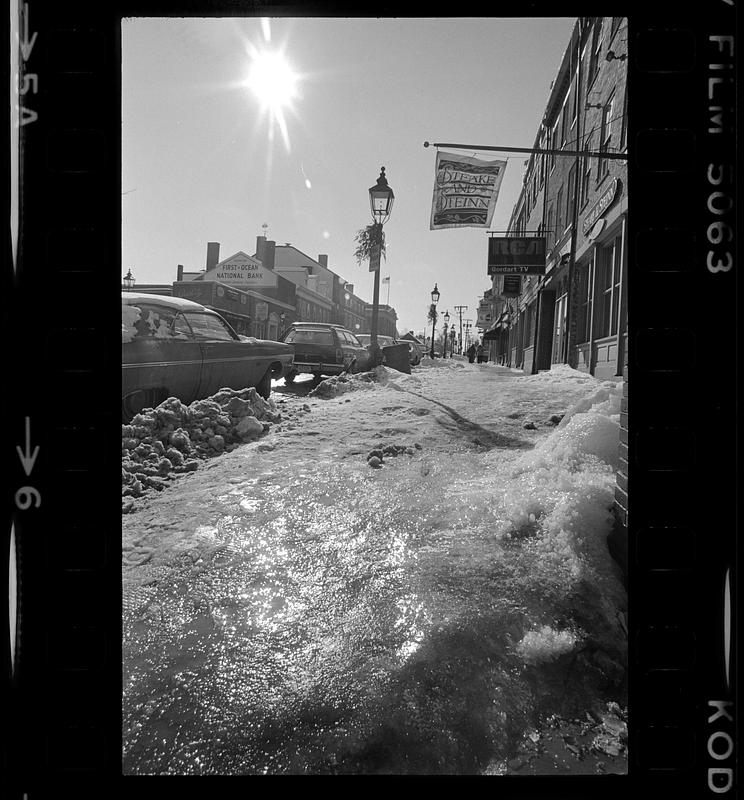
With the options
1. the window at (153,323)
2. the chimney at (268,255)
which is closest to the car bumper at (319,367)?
the window at (153,323)

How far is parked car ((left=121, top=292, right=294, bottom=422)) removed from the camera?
4.12 meters

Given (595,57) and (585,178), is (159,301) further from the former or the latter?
(595,57)

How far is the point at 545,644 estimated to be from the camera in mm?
1629

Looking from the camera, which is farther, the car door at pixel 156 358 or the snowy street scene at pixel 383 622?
the car door at pixel 156 358

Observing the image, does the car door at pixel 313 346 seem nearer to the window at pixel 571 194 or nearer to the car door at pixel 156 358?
the car door at pixel 156 358

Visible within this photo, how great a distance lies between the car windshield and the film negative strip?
428 inches

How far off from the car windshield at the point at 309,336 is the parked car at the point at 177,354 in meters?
4.64

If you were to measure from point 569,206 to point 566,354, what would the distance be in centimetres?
414

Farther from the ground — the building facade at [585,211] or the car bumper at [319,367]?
the building facade at [585,211]

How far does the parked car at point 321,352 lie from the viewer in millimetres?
11609

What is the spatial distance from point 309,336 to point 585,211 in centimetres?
738
